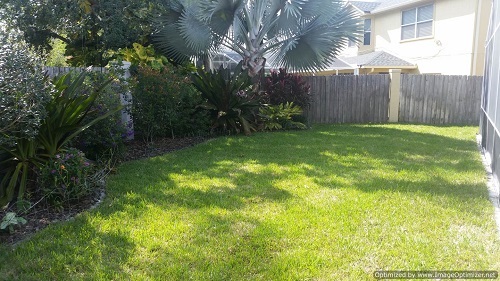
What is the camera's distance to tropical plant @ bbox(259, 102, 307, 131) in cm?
1059

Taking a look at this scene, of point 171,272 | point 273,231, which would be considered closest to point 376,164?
point 273,231

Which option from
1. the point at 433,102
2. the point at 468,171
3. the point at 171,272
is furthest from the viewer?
the point at 433,102

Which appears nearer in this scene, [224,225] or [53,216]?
[224,225]

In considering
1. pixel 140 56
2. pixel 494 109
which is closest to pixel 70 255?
pixel 494 109

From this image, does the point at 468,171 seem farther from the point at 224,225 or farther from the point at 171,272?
the point at 171,272

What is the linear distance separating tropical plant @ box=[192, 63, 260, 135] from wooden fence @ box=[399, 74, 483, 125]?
587cm

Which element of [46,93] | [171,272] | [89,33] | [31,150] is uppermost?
[89,33]

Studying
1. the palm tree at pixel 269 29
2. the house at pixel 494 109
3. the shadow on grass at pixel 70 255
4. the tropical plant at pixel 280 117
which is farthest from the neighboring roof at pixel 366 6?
the shadow on grass at pixel 70 255

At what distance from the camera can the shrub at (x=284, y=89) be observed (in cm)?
1187

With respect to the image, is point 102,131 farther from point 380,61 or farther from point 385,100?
point 380,61

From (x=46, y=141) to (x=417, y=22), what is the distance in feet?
54.6

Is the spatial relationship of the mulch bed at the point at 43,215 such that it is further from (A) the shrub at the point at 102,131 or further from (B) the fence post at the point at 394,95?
(B) the fence post at the point at 394,95

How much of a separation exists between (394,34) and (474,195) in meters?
16.0

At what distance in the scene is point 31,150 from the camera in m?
4.51
